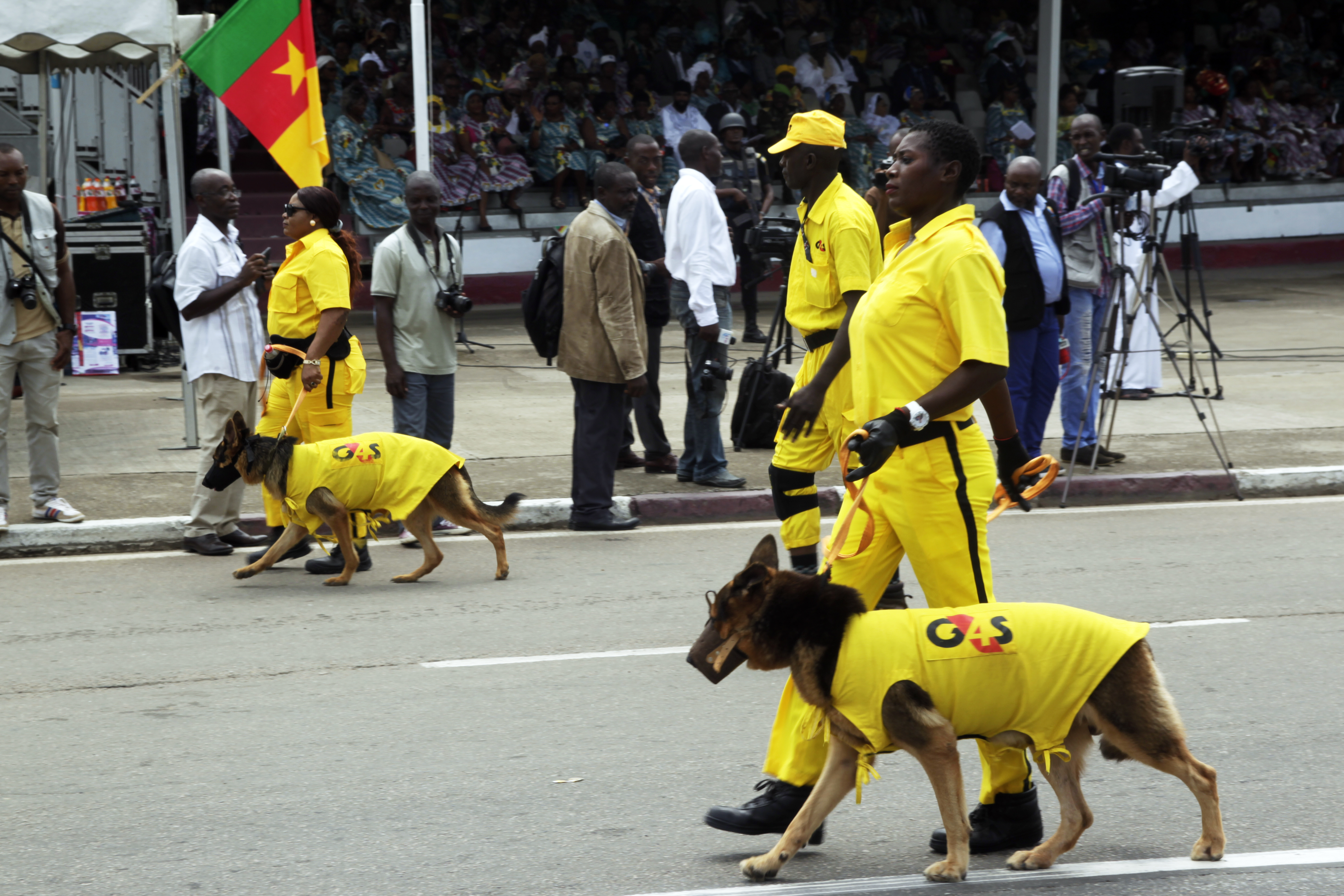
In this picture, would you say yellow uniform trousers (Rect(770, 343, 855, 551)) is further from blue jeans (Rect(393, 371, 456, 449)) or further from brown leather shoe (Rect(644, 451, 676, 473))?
brown leather shoe (Rect(644, 451, 676, 473))

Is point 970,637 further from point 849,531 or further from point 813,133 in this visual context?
point 813,133

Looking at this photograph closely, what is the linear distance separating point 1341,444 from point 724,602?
8533 millimetres

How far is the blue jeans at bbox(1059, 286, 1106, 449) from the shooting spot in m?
10.1

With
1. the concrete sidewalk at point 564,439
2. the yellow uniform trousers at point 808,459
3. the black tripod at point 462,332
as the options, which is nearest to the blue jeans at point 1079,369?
the concrete sidewalk at point 564,439

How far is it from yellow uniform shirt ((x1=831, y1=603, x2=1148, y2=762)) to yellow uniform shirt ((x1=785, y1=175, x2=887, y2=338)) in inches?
87.2

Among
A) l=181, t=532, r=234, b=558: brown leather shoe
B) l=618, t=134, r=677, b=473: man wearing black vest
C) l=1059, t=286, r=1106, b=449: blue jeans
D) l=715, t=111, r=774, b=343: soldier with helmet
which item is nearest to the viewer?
l=181, t=532, r=234, b=558: brown leather shoe

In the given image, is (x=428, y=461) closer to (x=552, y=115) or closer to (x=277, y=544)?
(x=277, y=544)

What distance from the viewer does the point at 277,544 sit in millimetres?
7465

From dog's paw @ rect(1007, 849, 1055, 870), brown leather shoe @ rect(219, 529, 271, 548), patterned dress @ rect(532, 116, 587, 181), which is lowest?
brown leather shoe @ rect(219, 529, 271, 548)

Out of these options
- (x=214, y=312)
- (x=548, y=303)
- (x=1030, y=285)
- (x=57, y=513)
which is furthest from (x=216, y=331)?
(x=1030, y=285)

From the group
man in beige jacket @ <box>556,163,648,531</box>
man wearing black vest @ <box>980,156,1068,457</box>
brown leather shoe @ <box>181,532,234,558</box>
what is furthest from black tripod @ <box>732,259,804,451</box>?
brown leather shoe @ <box>181,532,234,558</box>

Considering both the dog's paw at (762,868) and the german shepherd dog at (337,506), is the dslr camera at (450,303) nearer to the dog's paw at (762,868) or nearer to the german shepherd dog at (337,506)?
the german shepherd dog at (337,506)

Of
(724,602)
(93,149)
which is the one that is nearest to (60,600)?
(724,602)

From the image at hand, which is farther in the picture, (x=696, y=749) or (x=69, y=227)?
(x=69, y=227)
